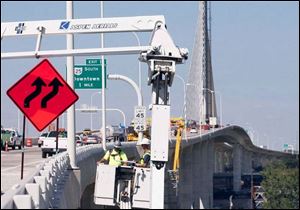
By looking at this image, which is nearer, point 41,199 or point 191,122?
point 41,199

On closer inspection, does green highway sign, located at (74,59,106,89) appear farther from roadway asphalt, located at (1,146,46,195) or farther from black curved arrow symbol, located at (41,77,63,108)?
black curved arrow symbol, located at (41,77,63,108)

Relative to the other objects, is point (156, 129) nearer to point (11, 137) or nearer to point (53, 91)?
point (53, 91)

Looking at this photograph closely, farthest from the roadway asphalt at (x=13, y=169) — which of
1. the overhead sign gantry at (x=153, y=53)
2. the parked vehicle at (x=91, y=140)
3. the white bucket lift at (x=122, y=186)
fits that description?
the parked vehicle at (x=91, y=140)

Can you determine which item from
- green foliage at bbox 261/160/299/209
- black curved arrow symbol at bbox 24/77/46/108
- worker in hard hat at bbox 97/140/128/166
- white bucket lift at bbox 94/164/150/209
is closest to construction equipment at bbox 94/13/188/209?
white bucket lift at bbox 94/164/150/209

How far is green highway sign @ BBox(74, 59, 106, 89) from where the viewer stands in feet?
132

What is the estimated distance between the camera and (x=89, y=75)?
1622 inches

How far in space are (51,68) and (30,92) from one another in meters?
0.76

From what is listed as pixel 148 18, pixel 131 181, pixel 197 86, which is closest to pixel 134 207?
pixel 131 181

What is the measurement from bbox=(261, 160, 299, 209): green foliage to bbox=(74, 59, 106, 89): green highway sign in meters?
26.7

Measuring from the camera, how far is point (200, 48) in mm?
125625

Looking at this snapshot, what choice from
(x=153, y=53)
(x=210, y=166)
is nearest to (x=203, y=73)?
(x=210, y=166)

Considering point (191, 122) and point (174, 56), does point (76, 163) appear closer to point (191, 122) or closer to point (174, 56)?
point (174, 56)

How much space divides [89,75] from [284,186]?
2823 centimetres

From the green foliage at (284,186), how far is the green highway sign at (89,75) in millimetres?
26680
